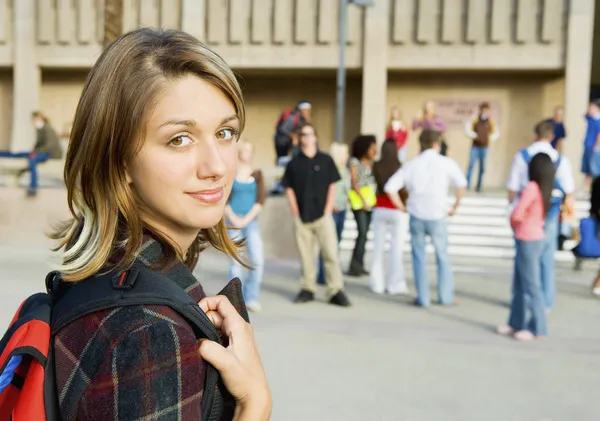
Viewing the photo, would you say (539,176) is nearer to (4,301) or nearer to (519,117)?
(4,301)

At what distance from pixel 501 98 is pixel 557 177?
14598mm

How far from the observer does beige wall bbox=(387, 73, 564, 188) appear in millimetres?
21734

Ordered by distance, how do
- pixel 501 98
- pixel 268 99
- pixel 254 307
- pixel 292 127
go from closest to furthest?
pixel 254 307, pixel 292 127, pixel 501 98, pixel 268 99

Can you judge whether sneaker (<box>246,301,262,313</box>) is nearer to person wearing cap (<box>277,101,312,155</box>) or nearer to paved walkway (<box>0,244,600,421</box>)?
paved walkway (<box>0,244,600,421</box>)

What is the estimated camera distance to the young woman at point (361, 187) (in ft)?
32.6

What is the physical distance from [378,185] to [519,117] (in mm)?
13687

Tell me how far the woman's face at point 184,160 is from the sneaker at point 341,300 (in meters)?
6.96

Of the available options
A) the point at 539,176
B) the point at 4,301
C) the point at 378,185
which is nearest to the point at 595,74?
the point at 378,185

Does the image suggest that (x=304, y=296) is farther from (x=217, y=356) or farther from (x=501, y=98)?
(x=501, y=98)

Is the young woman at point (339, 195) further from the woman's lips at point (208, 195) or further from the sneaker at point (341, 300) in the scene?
the woman's lips at point (208, 195)

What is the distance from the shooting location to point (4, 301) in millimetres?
7980

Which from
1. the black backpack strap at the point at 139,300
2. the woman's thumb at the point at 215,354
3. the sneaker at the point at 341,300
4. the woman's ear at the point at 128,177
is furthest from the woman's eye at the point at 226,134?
the sneaker at the point at 341,300

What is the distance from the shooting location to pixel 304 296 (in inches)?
332

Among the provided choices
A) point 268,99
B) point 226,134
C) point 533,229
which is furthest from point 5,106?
point 226,134
